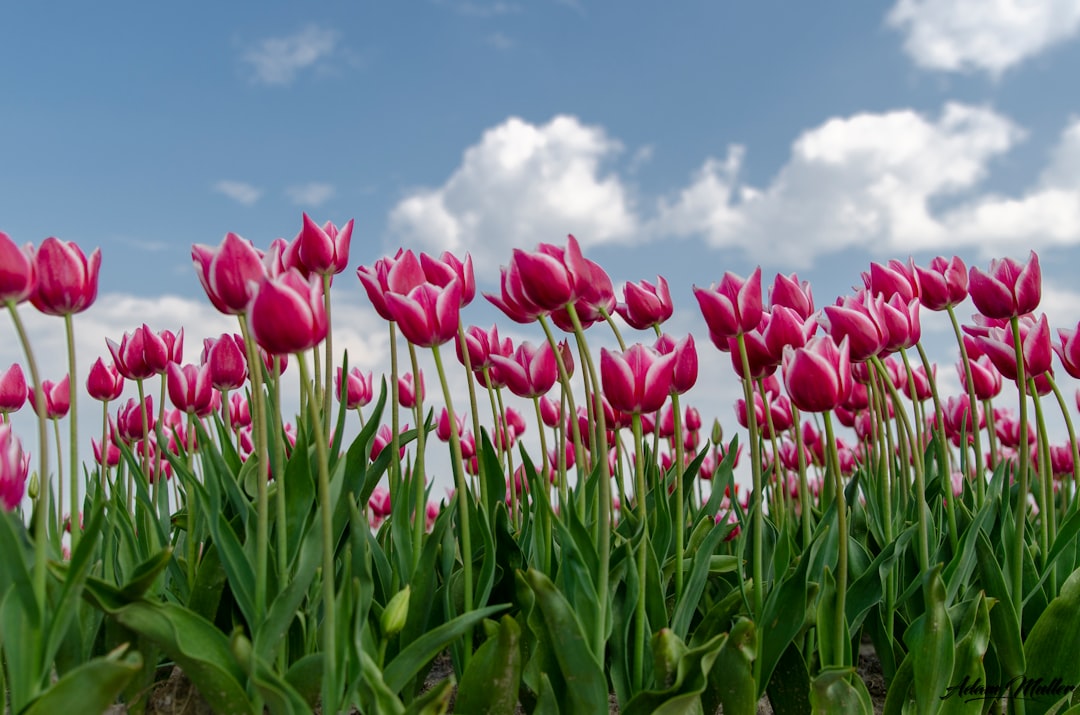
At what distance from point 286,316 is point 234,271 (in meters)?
0.34

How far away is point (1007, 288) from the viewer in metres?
3.22

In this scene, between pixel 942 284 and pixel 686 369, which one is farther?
pixel 942 284

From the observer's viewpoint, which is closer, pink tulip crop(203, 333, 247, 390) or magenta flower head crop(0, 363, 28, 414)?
pink tulip crop(203, 333, 247, 390)

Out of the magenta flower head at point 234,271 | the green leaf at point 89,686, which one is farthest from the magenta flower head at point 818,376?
the green leaf at point 89,686

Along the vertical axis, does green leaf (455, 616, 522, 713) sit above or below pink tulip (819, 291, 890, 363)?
below

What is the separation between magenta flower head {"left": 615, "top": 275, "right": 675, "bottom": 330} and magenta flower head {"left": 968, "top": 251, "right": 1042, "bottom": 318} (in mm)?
1142

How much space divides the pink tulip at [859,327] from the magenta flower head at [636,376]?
52 centimetres

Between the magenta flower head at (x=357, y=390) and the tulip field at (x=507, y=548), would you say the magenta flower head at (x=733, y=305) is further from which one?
the magenta flower head at (x=357, y=390)

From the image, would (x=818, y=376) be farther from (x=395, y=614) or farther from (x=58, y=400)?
(x=58, y=400)

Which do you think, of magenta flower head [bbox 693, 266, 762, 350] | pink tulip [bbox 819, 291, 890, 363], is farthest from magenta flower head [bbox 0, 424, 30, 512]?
pink tulip [bbox 819, 291, 890, 363]

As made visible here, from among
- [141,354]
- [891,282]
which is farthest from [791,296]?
[141,354]

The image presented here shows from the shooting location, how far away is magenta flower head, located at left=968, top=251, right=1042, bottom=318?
320 cm

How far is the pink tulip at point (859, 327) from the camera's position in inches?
103

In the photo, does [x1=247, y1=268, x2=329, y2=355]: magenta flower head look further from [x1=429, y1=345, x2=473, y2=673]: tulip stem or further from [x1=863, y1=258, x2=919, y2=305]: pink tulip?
[x1=863, y1=258, x2=919, y2=305]: pink tulip
